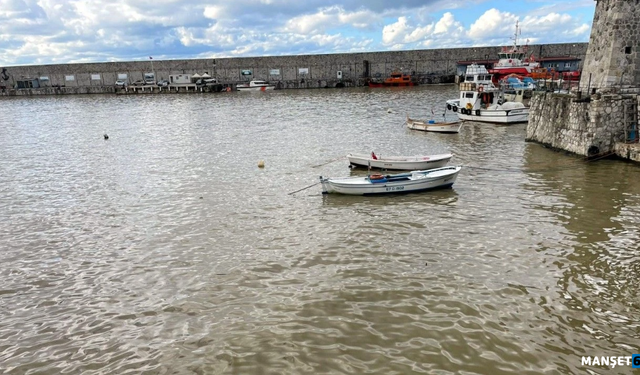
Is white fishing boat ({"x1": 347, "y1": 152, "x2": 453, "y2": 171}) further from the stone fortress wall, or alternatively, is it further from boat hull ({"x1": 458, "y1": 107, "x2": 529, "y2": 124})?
boat hull ({"x1": 458, "y1": 107, "x2": 529, "y2": 124})

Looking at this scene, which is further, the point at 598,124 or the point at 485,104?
the point at 485,104

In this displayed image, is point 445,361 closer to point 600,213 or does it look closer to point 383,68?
point 600,213

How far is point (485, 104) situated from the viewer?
124 feet

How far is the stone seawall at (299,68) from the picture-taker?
84.4 metres

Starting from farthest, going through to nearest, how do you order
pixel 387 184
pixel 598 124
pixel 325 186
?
pixel 598 124 → pixel 325 186 → pixel 387 184

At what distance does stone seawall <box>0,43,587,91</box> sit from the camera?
84.4m

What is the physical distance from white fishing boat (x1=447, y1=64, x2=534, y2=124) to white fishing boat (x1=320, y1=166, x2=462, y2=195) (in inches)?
819

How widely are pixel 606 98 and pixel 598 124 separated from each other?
129cm

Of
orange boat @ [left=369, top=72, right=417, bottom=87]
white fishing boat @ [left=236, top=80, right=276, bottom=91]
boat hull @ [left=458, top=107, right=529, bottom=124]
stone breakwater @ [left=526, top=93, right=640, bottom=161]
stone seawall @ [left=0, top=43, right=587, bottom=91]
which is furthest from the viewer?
white fishing boat @ [left=236, top=80, right=276, bottom=91]

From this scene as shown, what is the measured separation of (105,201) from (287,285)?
1162 centimetres

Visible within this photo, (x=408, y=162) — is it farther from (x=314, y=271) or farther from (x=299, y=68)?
(x=299, y=68)

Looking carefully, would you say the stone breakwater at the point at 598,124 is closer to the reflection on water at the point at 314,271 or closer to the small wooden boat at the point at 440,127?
the reflection on water at the point at 314,271

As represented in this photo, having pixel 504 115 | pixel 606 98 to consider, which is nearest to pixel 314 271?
pixel 606 98

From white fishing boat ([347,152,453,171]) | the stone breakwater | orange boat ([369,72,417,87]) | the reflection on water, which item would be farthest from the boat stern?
orange boat ([369,72,417,87])
